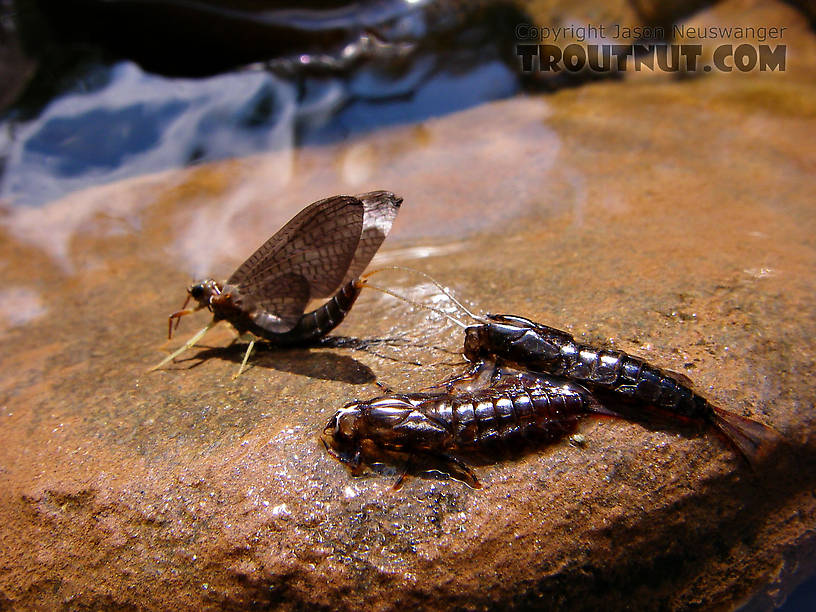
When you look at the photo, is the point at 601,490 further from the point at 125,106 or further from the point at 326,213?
the point at 125,106

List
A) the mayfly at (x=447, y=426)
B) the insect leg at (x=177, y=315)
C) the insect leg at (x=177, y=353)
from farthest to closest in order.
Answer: the insect leg at (x=177, y=315) → the insect leg at (x=177, y=353) → the mayfly at (x=447, y=426)

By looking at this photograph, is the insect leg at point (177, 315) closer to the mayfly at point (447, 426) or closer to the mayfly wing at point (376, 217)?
the mayfly wing at point (376, 217)

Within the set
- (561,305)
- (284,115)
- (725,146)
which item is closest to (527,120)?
(725,146)

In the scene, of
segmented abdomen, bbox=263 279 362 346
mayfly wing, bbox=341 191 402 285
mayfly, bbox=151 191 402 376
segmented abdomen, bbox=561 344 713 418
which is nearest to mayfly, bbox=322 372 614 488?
segmented abdomen, bbox=561 344 713 418

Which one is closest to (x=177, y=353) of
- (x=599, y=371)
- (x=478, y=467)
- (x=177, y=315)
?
(x=177, y=315)

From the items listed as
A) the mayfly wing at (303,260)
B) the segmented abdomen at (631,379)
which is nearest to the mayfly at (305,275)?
the mayfly wing at (303,260)

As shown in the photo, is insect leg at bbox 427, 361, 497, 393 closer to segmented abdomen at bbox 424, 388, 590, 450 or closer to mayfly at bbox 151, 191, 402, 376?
segmented abdomen at bbox 424, 388, 590, 450

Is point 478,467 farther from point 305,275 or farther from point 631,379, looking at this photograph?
point 305,275
